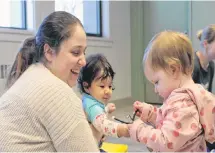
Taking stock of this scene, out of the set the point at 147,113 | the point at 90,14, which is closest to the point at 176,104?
the point at 147,113

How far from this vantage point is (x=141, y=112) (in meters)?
1.28

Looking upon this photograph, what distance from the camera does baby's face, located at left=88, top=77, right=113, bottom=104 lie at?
1.56 metres

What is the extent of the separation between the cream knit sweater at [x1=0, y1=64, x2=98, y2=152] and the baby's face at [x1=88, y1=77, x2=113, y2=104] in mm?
628

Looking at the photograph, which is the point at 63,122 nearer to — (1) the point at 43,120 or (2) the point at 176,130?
(1) the point at 43,120

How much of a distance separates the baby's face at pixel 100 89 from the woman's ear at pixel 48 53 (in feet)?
1.72

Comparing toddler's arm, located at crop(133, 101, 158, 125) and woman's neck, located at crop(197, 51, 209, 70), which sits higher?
A: woman's neck, located at crop(197, 51, 209, 70)

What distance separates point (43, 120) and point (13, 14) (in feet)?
9.82

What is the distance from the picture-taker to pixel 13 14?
143 inches

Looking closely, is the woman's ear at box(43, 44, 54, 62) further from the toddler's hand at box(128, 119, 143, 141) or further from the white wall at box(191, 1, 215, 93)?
the white wall at box(191, 1, 215, 93)

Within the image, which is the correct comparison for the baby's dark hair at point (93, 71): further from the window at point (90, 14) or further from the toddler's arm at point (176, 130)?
the window at point (90, 14)

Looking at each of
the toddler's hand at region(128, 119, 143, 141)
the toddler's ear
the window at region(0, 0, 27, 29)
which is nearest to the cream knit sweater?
the toddler's hand at region(128, 119, 143, 141)

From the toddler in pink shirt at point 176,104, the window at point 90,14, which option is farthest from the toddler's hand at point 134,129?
the window at point 90,14

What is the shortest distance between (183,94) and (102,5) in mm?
4185

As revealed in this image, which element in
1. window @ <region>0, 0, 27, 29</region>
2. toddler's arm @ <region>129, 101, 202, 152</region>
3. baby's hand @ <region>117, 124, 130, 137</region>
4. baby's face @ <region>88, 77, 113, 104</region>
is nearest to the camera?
toddler's arm @ <region>129, 101, 202, 152</region>
